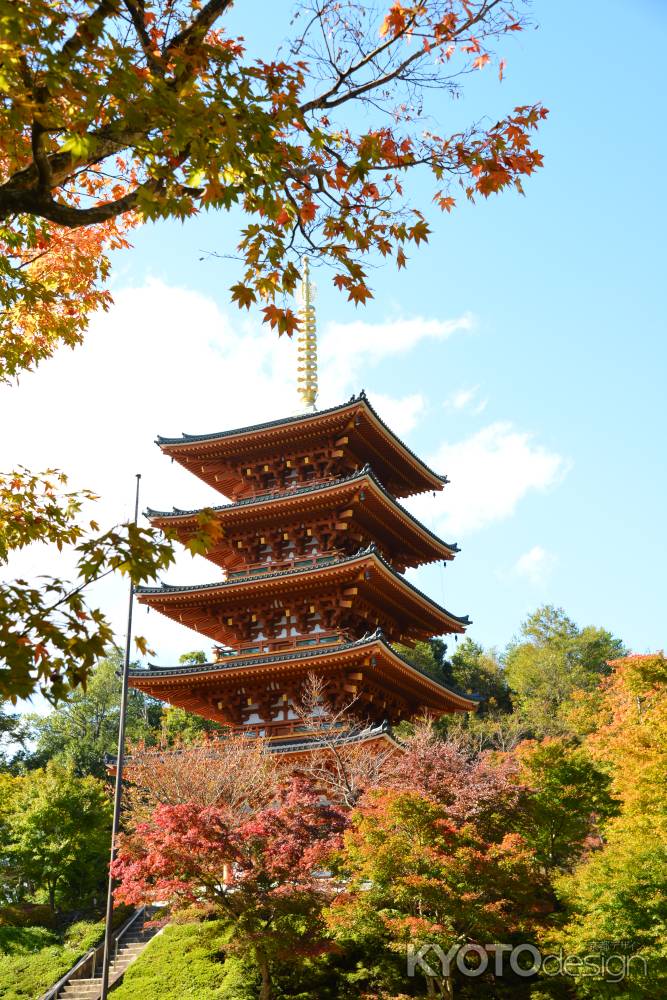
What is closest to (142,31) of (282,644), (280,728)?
(280,728)

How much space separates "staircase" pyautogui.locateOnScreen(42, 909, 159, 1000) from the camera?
20641 mm

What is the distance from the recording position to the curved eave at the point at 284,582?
23734 millimetres

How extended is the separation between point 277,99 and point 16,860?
31.2m

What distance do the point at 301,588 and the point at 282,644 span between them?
5.21 feet

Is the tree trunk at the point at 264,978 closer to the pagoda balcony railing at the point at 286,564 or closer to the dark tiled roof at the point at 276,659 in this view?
the dark tiled roof at the point at 276,659

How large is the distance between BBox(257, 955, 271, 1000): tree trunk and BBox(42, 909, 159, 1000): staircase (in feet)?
15.5

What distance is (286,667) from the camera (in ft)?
77.9

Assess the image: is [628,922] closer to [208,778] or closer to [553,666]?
[208,778]

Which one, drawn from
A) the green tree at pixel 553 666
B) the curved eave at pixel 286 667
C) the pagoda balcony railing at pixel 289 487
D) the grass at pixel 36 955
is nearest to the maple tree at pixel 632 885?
the curved eave at pixel 286 667

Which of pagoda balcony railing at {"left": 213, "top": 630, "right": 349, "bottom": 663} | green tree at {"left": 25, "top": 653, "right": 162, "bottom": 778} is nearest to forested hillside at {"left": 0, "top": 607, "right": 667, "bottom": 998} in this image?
pagoda balcony railing at {"left": 213, "top": 630, "right": 349, "bottom": 663}

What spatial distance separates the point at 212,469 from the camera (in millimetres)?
29000

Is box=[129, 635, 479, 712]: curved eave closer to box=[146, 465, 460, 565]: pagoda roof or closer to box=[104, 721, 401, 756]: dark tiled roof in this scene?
box=[104, 721, 401, 756]: dark tiled roof

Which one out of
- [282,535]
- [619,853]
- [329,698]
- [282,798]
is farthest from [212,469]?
[619,853]

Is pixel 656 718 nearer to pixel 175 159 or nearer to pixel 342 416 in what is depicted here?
pixel 342 416
